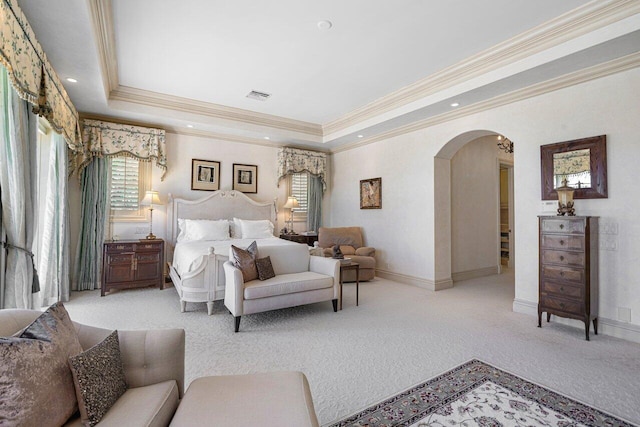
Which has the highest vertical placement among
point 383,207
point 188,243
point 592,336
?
point 383,207

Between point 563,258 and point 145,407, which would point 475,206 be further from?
point 145,407

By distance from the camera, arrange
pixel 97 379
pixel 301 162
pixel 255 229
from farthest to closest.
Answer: pixel 301 162 < pixel 255 229 < pixel 97 379

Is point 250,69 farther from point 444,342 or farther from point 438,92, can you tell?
point 444,342

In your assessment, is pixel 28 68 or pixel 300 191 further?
pixel 300 191

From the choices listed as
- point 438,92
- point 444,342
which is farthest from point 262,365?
point 438,92

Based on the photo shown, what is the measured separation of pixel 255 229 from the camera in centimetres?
565

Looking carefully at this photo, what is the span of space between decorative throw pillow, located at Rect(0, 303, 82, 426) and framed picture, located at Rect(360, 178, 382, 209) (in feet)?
17.6

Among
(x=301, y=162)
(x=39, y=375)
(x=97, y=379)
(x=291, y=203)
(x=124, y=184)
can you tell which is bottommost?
(x=97, y=379)

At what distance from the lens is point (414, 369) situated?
2516 mm

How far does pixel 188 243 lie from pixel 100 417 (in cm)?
387

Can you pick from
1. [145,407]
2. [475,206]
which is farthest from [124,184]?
[475,206]

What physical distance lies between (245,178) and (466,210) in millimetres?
4442

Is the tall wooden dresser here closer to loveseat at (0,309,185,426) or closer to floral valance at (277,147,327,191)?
loveseat at (0,309,185,426)

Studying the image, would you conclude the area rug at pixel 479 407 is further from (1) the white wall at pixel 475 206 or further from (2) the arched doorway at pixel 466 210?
(1) the white wall at pixel 475 206
